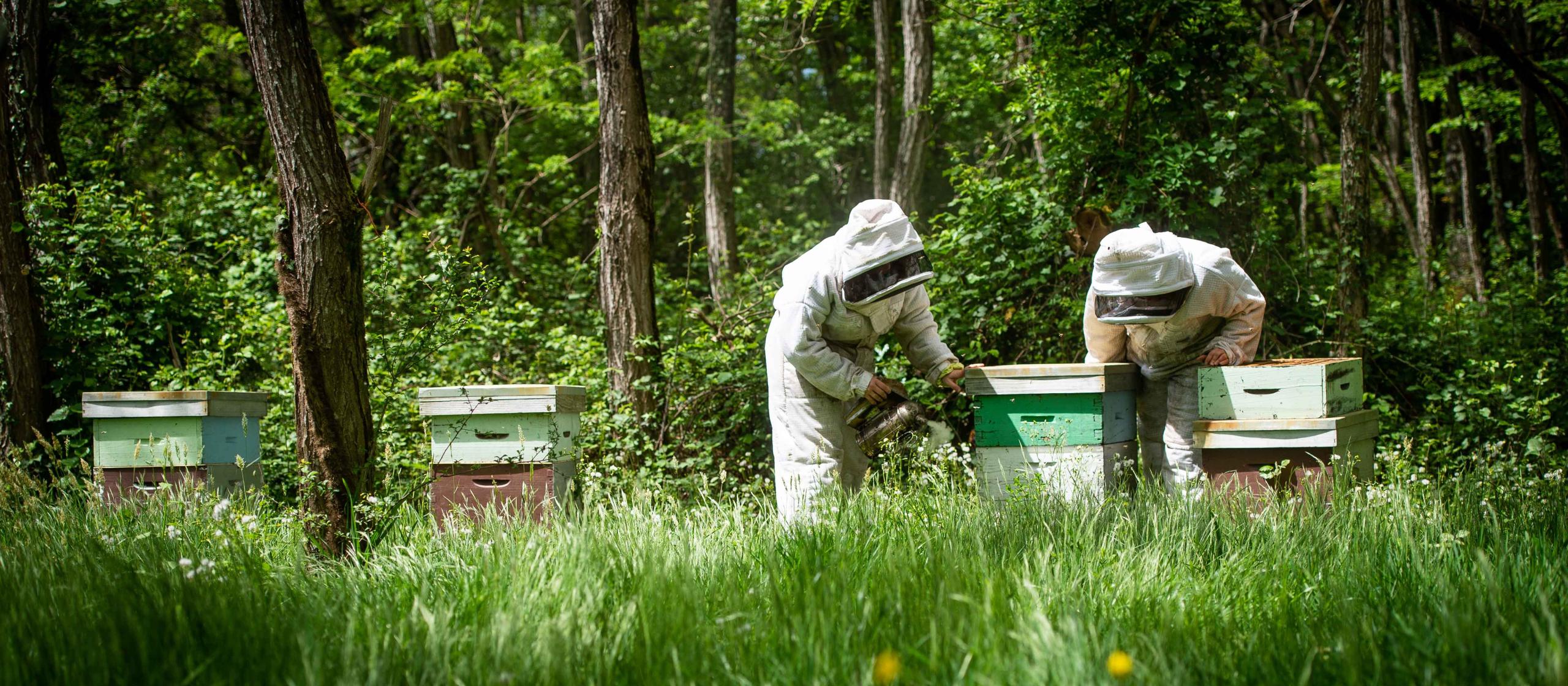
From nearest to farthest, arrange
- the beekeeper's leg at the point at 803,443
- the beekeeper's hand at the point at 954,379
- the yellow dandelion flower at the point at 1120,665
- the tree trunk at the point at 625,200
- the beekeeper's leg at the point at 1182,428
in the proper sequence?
the yellow dandelion flower at the point at 1120,665 < the beekeeper's leg at the point at 803,443 < the beekeeper's hand at the point at 954,379 < the beekeeper's leg at the point at 1182,428 < the tree trunk at the point at 625,200

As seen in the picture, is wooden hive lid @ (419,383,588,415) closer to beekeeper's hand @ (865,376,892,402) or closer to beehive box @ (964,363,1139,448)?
beekeeper's hand @ (865,376,892,402)

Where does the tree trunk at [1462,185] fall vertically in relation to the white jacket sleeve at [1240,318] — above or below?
above

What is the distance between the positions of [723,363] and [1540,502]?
452 cm

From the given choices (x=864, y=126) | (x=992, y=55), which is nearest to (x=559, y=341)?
(x=992, y=55)

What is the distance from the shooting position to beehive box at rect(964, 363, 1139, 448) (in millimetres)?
4703

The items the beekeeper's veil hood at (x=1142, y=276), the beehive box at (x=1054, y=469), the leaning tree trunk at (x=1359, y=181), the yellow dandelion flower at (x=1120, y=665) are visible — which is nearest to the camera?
the yellow dandelion flower at (x=1120, y=665)

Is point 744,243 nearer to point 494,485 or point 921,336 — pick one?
point 921,336

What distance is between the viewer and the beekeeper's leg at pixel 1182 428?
17.1 feet

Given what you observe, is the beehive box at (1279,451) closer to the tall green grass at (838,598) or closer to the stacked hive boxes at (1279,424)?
the stacked hive boxes at (1279,424)

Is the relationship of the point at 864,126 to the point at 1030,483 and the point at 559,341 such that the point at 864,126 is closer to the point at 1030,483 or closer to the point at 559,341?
the point at 559,341

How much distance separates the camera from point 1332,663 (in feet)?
8.22

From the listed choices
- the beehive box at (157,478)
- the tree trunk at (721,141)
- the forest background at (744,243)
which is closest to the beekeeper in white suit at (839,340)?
the forest background at (744,243)

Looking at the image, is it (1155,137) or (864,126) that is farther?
(864,126)

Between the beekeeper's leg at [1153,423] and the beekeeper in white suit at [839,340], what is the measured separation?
1.13 m
